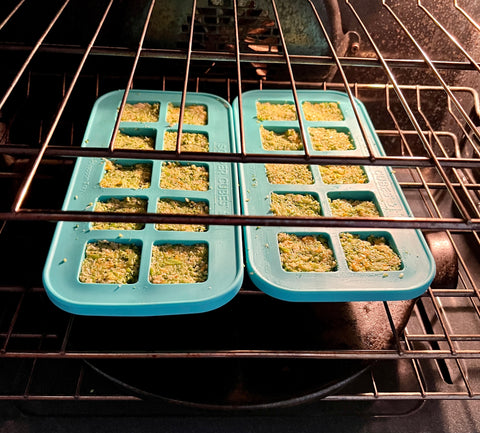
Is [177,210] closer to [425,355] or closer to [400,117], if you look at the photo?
[425,355]

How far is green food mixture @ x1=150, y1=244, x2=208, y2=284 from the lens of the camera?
2.49 ft

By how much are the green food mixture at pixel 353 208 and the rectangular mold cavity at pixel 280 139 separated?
0.19 m

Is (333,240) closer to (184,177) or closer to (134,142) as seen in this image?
(184,177)

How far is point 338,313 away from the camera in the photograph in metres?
0.92

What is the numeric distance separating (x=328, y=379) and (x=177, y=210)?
0.46 metres

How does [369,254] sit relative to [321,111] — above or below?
below

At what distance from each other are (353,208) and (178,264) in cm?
42

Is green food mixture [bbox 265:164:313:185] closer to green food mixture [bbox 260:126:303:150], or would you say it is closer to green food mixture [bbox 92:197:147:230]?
green food mixture [bbox 260:126:303:150]

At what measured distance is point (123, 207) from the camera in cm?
88

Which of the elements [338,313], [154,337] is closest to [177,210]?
[154,337]

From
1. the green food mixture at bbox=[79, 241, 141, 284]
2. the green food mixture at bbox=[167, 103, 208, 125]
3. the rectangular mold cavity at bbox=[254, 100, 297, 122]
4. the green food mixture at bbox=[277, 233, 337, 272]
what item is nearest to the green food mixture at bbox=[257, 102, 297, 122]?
the rectangular mold cavity at bbox=[254, 100, 297, 122]

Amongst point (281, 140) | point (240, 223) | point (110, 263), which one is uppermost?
point (240, 223)

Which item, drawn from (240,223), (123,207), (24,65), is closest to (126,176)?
(123,207)

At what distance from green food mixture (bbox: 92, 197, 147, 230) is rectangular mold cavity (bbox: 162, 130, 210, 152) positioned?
17cm
